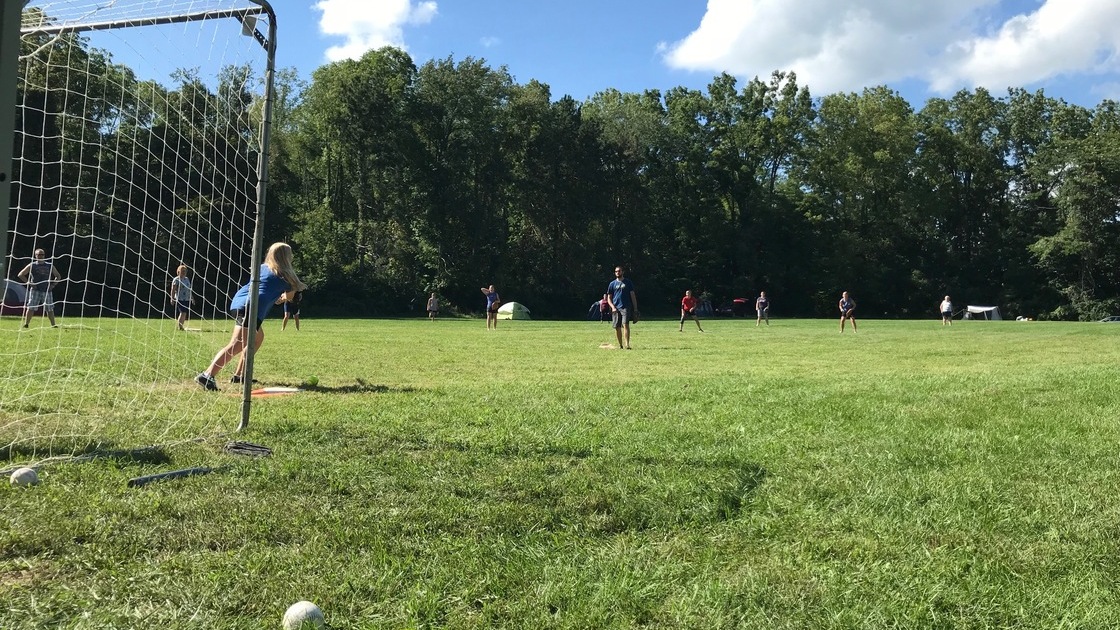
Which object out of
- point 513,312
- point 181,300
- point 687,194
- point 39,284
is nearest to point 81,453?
point 39,284

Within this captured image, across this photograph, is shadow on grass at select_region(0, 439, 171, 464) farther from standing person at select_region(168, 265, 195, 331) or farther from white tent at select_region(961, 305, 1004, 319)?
white tent at select_region(961, 305, 1004, 319)

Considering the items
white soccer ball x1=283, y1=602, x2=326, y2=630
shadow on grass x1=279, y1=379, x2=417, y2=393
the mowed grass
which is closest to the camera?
white soccer ball x1=283, y1=602, x2=326, y2=630

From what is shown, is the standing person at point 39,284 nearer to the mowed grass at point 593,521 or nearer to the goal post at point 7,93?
the mowed grass at point 593,521

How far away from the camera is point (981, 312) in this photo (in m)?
52.3

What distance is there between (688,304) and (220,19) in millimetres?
20949

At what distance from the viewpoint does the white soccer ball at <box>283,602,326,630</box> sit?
2643 mm

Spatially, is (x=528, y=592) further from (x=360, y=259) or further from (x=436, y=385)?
(x=360, y=259)

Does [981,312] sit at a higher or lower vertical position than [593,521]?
higher

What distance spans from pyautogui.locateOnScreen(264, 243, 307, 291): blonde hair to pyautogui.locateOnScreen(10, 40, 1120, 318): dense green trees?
32728 mm

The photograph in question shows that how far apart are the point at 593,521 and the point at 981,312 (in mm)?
55280

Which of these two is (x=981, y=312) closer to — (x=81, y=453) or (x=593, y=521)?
(x=593, y=521)

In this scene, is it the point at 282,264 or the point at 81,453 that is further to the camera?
the point at 282,264

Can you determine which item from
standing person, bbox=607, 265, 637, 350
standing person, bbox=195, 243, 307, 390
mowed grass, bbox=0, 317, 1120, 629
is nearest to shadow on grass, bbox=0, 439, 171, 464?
mowed grass, bbox=0, 317, 1120, 629

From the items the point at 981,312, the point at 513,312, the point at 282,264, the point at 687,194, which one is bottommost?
the point at 513,312
